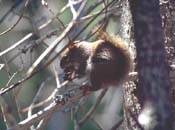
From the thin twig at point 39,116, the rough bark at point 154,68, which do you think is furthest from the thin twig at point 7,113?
the rough bark at point 154,68

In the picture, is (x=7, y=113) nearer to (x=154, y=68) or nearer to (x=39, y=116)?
(x=39, y=116)

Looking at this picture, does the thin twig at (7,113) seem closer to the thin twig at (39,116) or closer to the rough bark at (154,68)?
the thin twig at (39,116)

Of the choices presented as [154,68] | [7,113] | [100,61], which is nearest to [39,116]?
[7,113]

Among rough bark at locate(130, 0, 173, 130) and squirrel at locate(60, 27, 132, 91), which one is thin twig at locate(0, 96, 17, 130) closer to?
squirrel at locate(60, 27, 132, 91)

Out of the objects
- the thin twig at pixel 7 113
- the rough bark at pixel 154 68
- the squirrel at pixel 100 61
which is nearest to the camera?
the rough bark at pixel 154 68

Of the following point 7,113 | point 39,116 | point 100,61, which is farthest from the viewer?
point 100,61

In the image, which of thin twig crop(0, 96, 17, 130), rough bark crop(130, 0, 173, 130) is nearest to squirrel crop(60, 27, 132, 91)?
thin twig crop(0, 96, 17, 130)

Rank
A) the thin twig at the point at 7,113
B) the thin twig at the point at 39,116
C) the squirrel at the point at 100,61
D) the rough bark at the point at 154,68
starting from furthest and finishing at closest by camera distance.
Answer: the squirrel at the point at 100,61 → the thin twig at the point at 7,113 → the thin twig at the point at 39,116 → the rough bark at the point at 154,68

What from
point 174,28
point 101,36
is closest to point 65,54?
point 101,36
